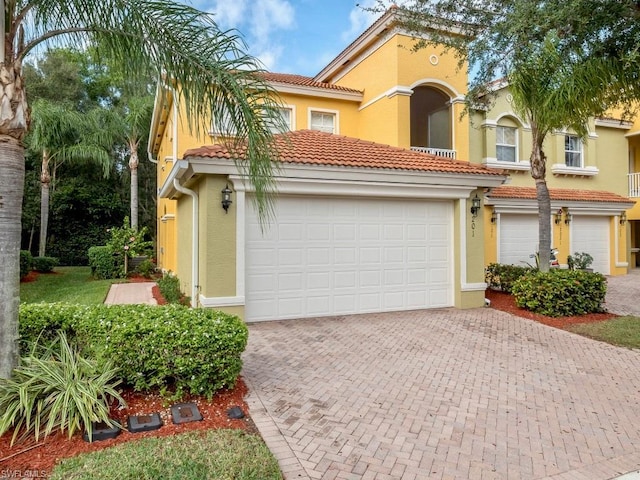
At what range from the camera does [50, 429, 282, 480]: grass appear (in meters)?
3.23

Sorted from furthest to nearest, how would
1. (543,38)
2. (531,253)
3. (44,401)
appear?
(531,253) < (543,38) < (44,401)

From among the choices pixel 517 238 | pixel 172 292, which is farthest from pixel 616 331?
pixel 172 292

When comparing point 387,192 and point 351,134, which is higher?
point 351,134

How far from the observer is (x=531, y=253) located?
16109 millimetres

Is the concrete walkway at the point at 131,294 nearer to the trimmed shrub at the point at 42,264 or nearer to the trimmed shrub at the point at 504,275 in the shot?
the trimmed shrub at the point at 42,264

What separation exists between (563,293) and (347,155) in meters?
6.09

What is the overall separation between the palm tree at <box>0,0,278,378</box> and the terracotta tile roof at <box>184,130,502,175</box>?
3.48 metres

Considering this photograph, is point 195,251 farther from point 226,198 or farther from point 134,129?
point 134,129

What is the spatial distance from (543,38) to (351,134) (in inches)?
352

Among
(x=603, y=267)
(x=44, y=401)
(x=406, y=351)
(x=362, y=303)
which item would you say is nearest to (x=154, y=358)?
(x=44, y=401)

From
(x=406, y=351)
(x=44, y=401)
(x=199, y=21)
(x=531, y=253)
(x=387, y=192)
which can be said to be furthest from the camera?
(x=531, y=253)

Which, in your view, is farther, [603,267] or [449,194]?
[603,267]

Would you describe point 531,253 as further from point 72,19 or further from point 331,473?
point 72,19

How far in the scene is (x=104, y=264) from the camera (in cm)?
1733
